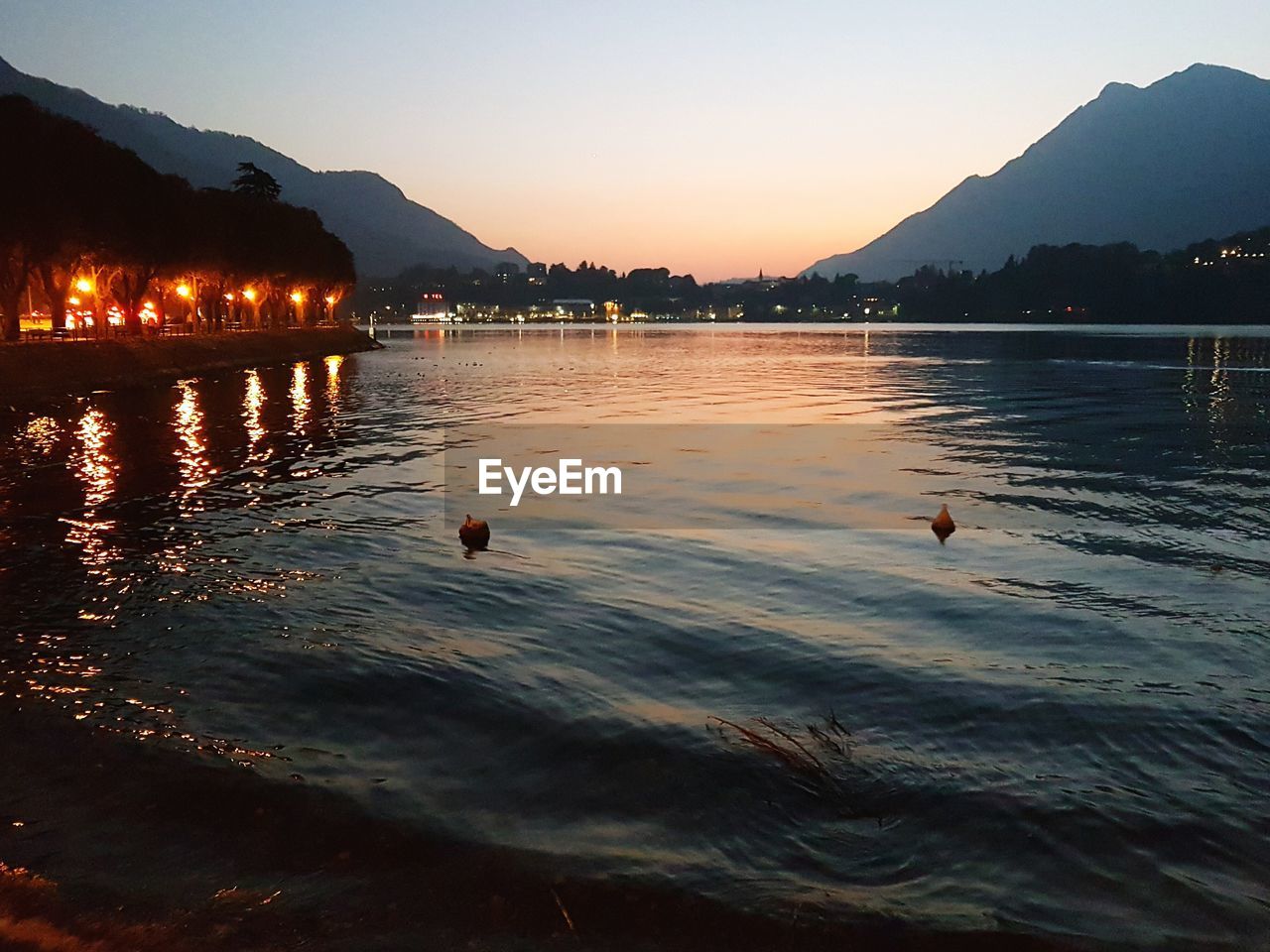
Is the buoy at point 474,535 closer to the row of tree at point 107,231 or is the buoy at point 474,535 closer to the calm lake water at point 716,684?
the calm lake water at point 716,684

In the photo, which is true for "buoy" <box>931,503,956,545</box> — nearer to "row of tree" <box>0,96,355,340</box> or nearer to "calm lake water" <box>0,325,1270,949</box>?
"calm lake water" <box>0,325,1270,949</box>

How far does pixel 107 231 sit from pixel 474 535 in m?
56.4

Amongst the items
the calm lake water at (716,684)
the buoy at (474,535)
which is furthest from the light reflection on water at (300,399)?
the buoy at (474,535)

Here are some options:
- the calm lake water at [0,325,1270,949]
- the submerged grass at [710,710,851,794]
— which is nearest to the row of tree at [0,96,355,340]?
the calm lake water at [0,325,1270,949]

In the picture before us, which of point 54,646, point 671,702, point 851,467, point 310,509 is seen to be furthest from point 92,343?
point 671,702

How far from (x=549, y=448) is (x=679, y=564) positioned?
748 inches

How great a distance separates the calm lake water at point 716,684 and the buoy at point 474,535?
388 mm

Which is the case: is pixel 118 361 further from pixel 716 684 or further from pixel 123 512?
pixel 716 684

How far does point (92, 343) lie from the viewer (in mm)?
67188

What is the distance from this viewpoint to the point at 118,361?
6875cm

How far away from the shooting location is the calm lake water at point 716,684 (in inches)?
302

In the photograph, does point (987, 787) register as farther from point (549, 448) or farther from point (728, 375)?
point (728, 375)

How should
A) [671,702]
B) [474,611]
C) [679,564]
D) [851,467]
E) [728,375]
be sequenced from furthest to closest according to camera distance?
[728,375]
[851,467]
[679,564]
[474,611]
[671,702]

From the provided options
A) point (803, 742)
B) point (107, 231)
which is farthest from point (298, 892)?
point (107, 231)
